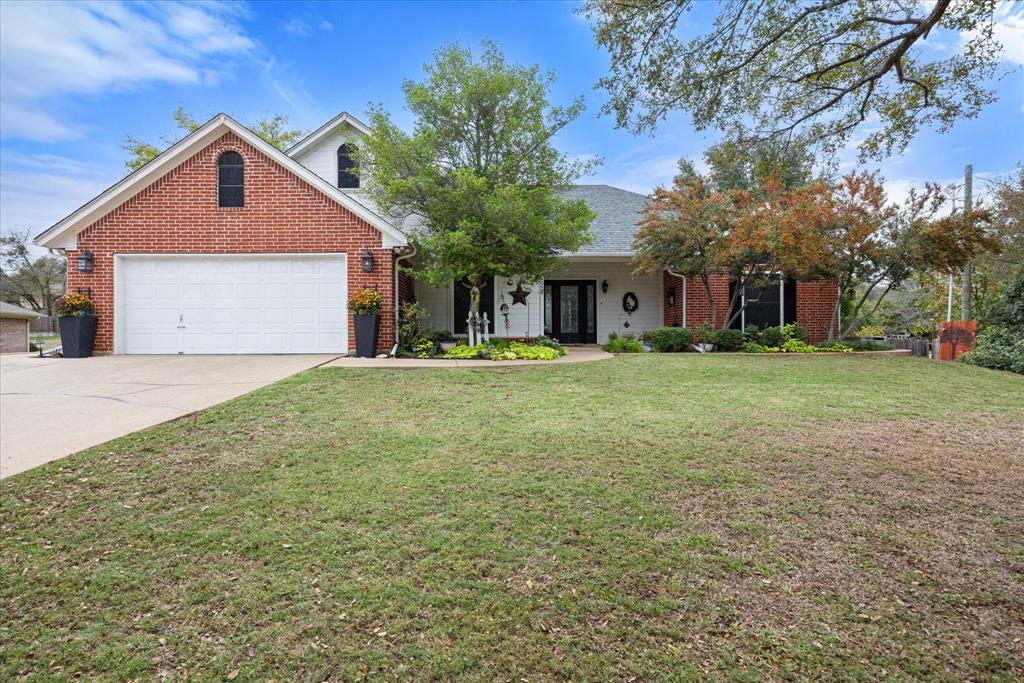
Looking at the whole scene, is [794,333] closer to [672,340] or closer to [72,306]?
[672,340]

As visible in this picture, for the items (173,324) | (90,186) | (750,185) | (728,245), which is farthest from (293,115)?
(728,245)

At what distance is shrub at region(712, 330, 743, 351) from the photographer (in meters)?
12.8

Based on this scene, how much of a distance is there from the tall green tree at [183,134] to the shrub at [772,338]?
892 inches

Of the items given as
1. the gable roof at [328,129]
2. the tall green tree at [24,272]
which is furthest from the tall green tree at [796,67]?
the tall green tree at [24,272]

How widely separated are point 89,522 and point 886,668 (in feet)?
13.6

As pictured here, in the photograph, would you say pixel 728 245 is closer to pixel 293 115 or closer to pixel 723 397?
Result: pixel 723 397

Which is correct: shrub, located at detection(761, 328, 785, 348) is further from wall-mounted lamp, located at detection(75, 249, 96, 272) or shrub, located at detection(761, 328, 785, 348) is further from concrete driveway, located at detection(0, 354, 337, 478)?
wall-mounted lamp, located at detection(75, 249, 96, 272)

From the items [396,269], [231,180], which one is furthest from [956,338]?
[231,180]

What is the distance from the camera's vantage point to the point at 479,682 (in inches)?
72.4

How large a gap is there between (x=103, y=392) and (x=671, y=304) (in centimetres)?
1340

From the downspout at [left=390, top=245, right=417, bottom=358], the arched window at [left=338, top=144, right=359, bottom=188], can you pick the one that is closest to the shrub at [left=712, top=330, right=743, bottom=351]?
the downspout at [left=390, top=245, right=417, bottom=358]

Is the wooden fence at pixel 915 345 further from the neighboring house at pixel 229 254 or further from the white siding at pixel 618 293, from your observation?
the neighboring house at pixel 229 254

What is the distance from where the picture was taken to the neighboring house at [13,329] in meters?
19.3

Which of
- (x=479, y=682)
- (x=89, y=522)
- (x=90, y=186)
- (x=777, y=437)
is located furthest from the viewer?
(x=90, y=186)
